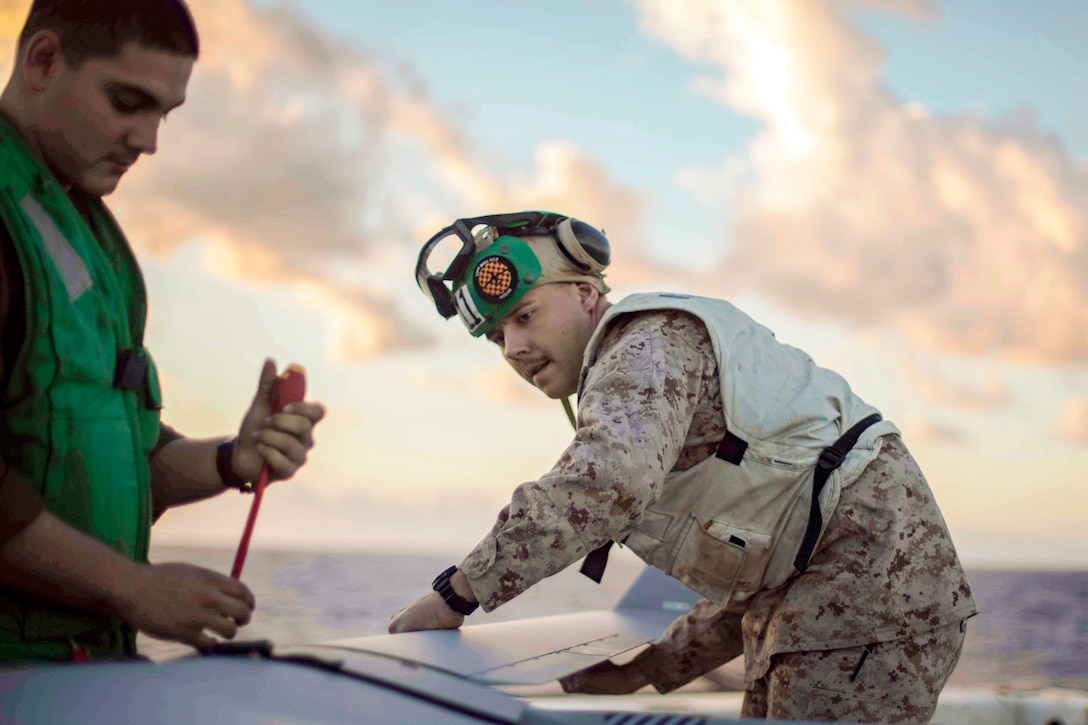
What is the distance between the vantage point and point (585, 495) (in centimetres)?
224

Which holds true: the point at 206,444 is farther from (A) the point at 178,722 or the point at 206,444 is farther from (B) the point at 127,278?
(A) the point at 178,722

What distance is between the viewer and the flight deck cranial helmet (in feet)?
9.44

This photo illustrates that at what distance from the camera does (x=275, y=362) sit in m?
2.08

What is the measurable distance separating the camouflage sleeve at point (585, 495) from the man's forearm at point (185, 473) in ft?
2.10

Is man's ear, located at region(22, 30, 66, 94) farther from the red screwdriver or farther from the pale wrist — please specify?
the pale wrist

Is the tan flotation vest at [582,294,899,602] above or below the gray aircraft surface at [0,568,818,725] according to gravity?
above

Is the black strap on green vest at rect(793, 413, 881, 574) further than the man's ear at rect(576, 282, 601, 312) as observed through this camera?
No

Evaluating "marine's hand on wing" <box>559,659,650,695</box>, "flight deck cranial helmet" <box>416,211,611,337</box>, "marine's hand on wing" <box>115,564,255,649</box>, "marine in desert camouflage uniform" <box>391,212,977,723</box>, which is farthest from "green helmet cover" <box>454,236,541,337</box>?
"marine's hand on wing" <box>115,564,255,649</box>

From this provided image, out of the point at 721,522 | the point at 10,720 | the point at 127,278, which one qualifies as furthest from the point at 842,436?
the point at 10,720

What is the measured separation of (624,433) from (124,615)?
1112mm

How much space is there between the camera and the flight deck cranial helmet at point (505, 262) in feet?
9.44

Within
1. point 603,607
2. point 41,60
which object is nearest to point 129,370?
point 41,60

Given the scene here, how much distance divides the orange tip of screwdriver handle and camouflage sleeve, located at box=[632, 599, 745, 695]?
1.73 meters

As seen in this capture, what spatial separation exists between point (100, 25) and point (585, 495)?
140 centimetres
